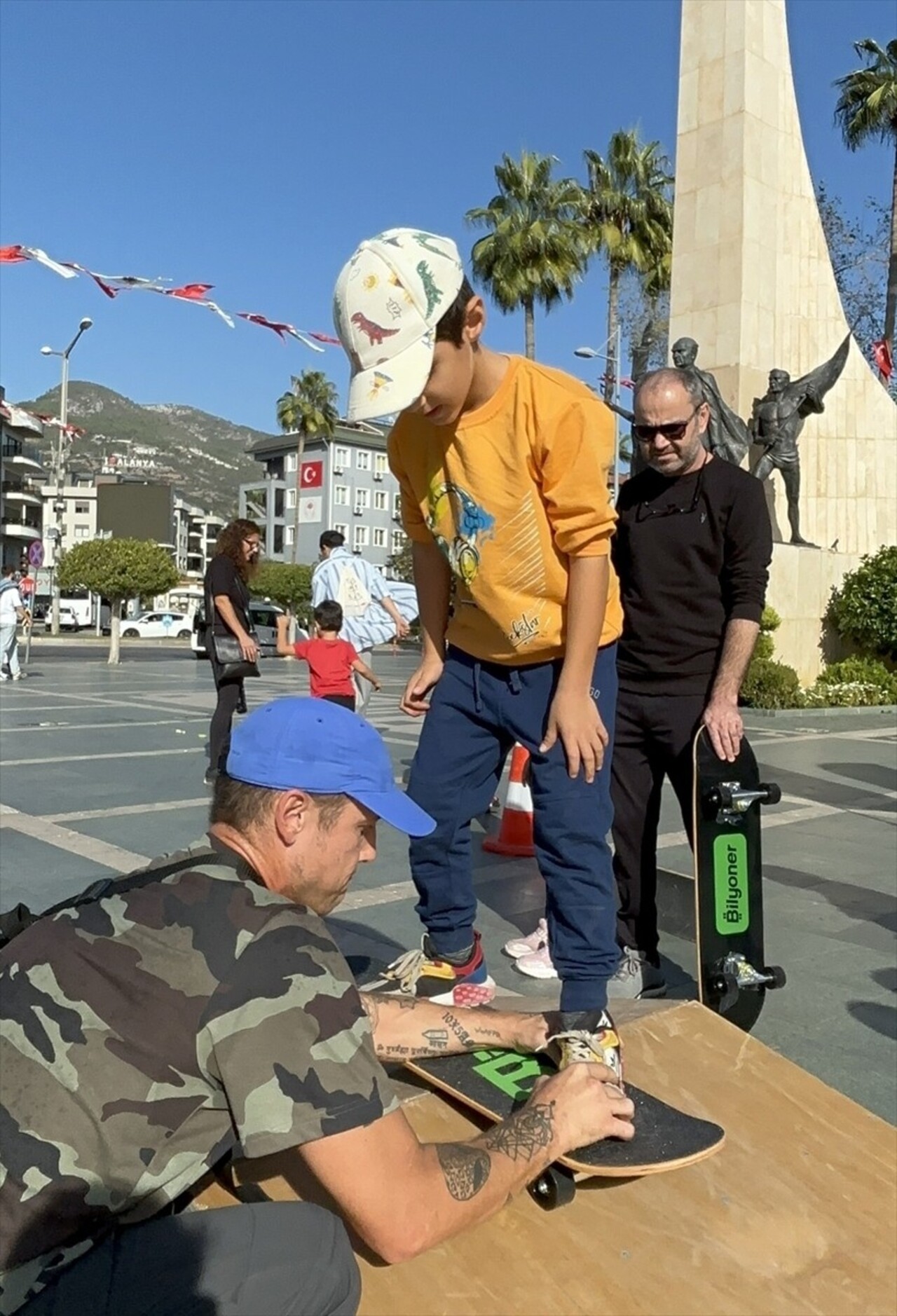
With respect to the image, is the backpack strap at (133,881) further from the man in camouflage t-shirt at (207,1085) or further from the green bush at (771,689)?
the green bush at (771,689)

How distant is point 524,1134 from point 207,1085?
2.23 ft

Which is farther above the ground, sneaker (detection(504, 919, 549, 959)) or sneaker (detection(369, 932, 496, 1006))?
sneaker (detection(369, 932, 496, 1006))

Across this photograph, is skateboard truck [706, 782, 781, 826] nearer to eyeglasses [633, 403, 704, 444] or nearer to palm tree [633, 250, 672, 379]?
eyeglasses [633, 403, 704, 444]

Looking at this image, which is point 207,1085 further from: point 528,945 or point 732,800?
point 528,945

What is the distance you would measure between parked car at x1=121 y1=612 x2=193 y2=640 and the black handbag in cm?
3621

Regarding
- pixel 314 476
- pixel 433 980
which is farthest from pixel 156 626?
pixel 433 980

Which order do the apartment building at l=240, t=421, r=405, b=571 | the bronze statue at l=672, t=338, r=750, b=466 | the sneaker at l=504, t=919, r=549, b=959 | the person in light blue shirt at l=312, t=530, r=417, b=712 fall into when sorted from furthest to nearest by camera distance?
the apartment building at l=240, t=421, r=405, b=571, the bronze statue at l=672, t=338, r=750, b=466, the person in light blue shirt at l=312, t=530, r=417, b=712, the sneaker at l=504, t=919, r=549, b=959

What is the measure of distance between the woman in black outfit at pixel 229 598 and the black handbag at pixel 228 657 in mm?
22

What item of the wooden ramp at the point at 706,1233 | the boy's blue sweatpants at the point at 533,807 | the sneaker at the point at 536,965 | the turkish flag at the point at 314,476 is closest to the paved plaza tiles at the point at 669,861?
the sneaker at the point at 536,965

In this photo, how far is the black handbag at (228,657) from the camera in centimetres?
765

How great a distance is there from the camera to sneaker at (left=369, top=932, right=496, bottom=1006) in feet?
9.29

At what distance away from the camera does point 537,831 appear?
269cm

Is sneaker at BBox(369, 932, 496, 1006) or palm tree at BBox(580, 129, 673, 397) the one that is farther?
palm tree at BBox(580, 129, 673, 397)

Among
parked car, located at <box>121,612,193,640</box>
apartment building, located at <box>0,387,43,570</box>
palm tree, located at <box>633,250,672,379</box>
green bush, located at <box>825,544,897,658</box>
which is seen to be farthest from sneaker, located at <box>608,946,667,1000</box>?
apartment building, located at <box>0,387,43,570</box>
